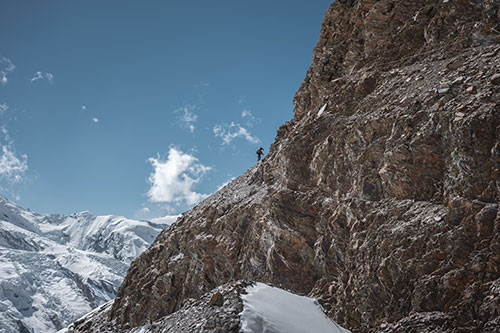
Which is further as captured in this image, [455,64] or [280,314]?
[455,64]

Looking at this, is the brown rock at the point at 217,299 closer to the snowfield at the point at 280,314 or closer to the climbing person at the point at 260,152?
the snowfield at the point at 280,314

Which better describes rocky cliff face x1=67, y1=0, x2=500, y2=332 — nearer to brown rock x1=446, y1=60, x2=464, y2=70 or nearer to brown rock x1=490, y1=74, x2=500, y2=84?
brown rock x1=446, y1=60, x2=464, y2=70

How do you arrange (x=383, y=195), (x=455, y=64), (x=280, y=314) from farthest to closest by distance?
(x=455, y=64), (x=383, y=195), (x=280, y=314)

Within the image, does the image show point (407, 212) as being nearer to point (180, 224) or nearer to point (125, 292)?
point (180, 224)

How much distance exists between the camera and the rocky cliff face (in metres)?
11.9

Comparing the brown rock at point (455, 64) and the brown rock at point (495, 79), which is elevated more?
the brown rock at point (455, 64)

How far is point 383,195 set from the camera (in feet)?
52.3

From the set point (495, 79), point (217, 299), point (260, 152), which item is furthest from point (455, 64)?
point (260, 152)

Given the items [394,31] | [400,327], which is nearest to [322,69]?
[394,31]

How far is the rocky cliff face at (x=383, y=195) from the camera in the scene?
11891mm

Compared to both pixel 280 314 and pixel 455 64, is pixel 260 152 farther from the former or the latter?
pixel 280 314

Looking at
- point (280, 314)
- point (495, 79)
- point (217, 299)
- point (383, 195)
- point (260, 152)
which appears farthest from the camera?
point (260, 152)

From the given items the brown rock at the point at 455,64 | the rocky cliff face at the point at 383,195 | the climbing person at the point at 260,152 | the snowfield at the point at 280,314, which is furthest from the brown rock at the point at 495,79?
the climbing person at the point at 260,152

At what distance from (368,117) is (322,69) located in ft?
38.3
